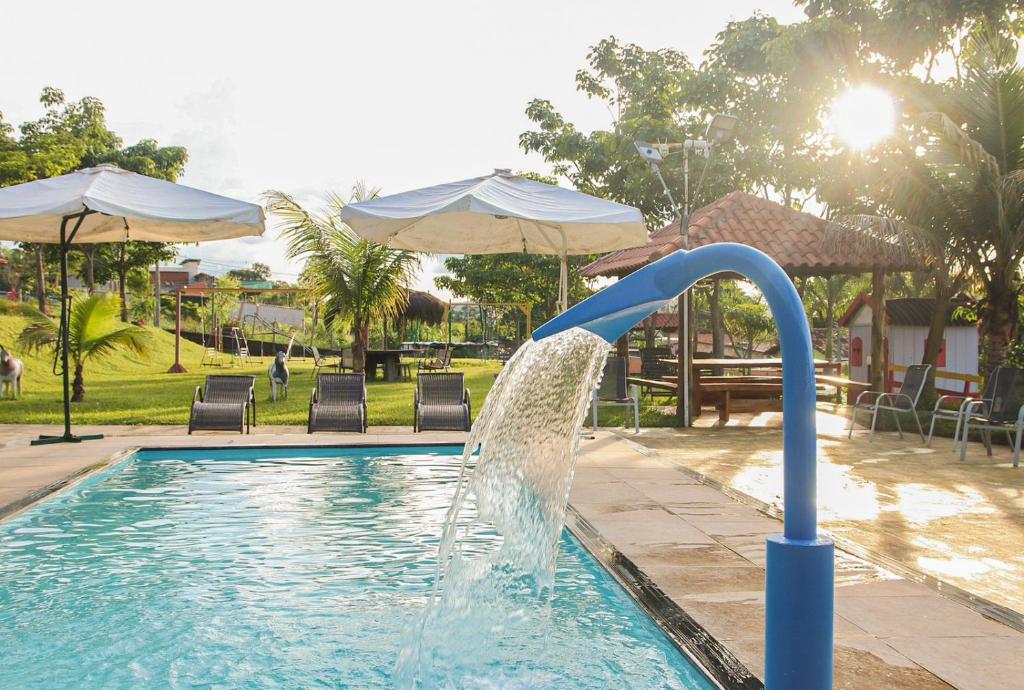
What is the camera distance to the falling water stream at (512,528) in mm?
3463

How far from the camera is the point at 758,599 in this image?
164 inches

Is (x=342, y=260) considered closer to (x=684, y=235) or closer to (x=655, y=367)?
(x=655, y=367)

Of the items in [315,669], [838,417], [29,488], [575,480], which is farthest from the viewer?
[838,417]

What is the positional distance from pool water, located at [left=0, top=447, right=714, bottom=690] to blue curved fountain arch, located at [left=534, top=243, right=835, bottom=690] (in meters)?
1.77

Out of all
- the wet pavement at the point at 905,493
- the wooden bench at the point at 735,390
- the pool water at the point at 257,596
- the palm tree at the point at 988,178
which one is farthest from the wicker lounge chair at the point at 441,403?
the palm tree at the point at 988,178

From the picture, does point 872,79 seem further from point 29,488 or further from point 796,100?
point 29,488

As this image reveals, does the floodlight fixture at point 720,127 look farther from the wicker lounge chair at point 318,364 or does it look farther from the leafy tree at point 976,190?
the wicker lounge chair at point 318,364

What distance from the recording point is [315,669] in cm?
388

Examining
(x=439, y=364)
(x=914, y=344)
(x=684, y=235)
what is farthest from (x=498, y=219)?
(x=914, y=344)

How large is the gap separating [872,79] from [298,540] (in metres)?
20.0

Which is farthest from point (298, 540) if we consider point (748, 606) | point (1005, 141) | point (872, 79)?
point (872, 79)

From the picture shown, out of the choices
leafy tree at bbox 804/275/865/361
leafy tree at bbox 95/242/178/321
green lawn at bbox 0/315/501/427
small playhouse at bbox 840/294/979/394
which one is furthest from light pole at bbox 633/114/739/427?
leafy tree at bbox 804/275/865/361

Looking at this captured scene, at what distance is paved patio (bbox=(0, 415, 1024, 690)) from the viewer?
3.42 meters

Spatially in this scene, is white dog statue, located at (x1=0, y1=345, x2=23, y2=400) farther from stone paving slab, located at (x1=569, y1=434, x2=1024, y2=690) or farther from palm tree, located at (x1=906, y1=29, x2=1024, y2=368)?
palm tree, located at (x1=906, y1=29, x2=1024, y2=368)
